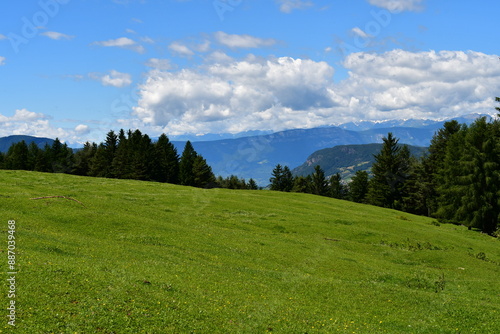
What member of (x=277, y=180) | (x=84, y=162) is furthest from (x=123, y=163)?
(x=277, y=180)

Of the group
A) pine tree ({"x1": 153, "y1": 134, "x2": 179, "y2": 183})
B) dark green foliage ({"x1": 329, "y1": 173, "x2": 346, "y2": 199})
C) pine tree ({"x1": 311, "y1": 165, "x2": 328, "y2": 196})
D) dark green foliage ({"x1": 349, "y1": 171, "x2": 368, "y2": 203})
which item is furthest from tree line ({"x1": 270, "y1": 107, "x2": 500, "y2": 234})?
pine tree ({"x1": 153, "y1": 134, "x2": 179, "y2": 183})

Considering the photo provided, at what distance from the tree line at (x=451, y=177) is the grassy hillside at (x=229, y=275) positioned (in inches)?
897

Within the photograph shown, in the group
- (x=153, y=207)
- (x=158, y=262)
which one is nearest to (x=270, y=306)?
(x=158, y=262)

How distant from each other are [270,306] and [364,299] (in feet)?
22.9

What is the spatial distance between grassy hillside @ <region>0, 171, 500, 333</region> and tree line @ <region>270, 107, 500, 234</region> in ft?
74.8

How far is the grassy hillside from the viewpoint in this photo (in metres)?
13.9

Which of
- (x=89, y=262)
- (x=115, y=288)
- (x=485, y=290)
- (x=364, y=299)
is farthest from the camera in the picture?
(x=485, y=290)

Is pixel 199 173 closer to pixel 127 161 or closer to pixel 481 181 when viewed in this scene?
pixel 127 161

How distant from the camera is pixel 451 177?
243 ft

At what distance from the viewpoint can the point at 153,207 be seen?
159ft

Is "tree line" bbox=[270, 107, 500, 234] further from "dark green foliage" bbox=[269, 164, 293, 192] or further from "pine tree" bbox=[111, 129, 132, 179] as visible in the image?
"pine tree" bbox=[111, 129, 132, 179]

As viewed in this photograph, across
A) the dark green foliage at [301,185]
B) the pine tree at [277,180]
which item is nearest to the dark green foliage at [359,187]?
the dark green foliage at [301,185]

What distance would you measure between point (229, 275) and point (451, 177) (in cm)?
6796

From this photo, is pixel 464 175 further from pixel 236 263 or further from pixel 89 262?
pixel 89 262
